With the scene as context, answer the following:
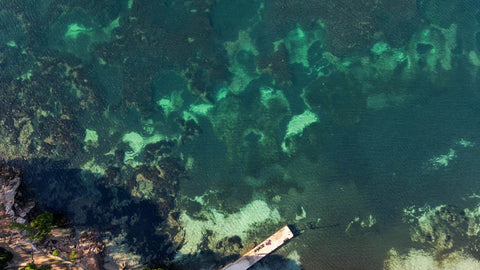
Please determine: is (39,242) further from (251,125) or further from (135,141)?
(251,125)

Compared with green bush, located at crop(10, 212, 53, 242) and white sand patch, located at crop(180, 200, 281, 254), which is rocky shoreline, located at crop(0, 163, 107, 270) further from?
white sand patch, located at crop(180, 200, 281, 254)

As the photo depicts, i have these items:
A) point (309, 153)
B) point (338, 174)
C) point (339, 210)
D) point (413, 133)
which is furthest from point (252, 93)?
point (413, 133)

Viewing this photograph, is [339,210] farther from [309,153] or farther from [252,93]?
[252,93]

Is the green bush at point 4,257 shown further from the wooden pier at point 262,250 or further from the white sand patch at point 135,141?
the wooden pier at point 262,250

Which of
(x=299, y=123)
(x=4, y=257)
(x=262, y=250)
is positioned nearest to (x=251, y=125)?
(x=299, y=123)

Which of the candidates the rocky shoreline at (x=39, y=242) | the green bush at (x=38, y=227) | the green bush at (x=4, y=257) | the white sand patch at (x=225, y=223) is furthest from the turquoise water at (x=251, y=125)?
the green bush at (x=4, y=257)
